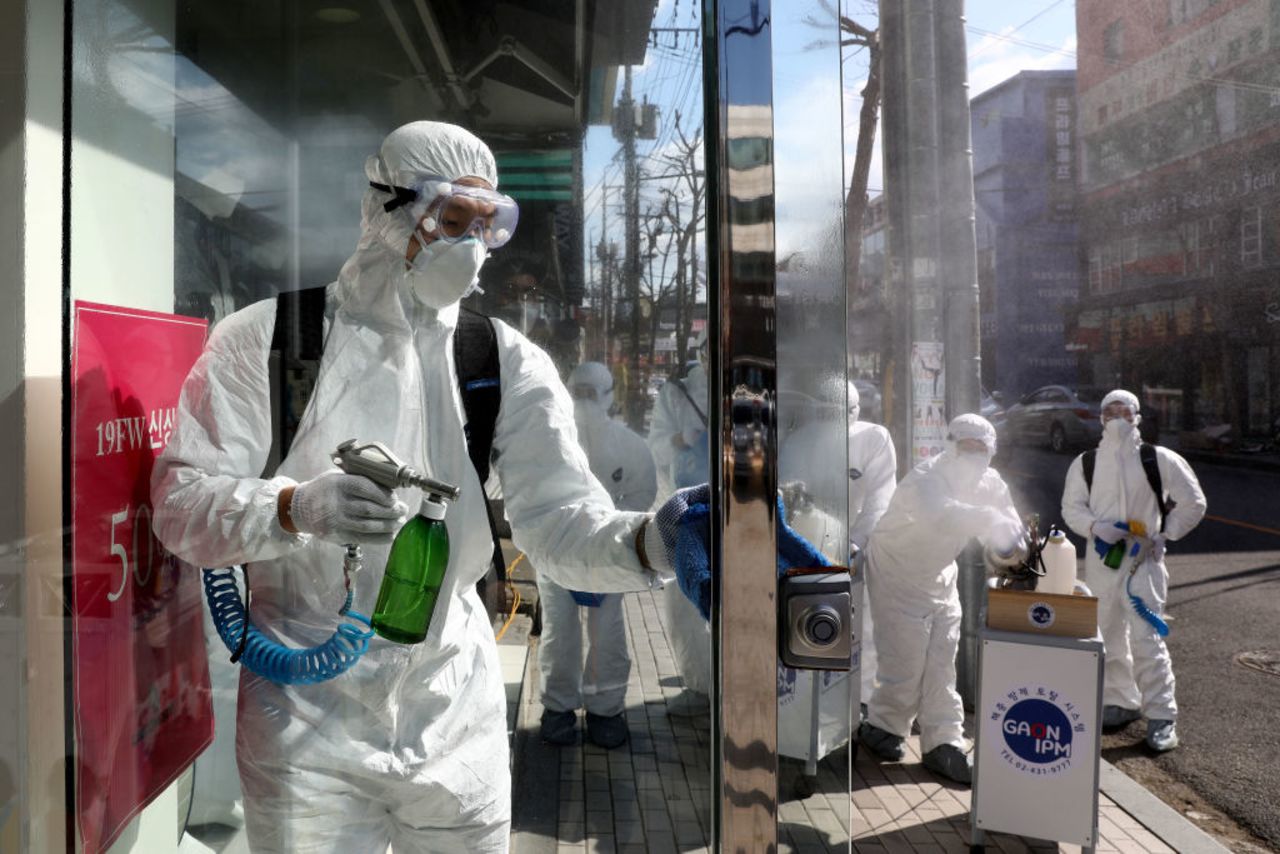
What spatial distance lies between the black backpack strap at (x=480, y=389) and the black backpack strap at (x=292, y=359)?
0.54ft

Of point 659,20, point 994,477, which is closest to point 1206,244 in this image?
point 994,477

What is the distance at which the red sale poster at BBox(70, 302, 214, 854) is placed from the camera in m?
1.21

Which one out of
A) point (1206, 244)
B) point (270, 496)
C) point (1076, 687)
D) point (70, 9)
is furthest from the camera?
point (1206, 244)

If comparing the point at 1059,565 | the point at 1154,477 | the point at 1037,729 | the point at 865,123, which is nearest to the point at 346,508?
the point at 1037,729

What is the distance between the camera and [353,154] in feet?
3.83

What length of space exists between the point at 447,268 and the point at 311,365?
201 millimetres

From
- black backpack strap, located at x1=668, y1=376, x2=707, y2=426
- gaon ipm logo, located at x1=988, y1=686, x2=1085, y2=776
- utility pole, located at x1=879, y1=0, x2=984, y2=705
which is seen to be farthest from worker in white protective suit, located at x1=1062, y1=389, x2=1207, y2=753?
black backpack strap, located at x1=668, y1=376, x2=707, y2=426

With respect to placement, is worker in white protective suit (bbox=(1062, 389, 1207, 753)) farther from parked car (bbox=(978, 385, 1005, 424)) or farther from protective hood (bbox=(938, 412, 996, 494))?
parked car (bbox=(978, 385, 1005, 424))

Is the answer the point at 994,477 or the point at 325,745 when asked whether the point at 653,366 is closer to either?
the point at 325,745

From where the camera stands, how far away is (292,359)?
1.15 metres

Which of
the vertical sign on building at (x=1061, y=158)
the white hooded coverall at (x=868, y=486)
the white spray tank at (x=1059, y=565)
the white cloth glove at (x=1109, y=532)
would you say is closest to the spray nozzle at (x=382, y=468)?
the white spray tank at (x=1059, y=565)

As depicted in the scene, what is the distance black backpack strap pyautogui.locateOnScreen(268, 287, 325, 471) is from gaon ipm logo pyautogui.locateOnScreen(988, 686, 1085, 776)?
3010 millimetres

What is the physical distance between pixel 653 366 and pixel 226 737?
719 mm

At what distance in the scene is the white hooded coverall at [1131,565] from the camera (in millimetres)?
4793
